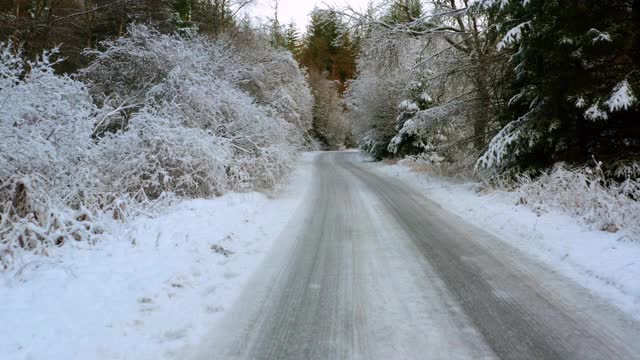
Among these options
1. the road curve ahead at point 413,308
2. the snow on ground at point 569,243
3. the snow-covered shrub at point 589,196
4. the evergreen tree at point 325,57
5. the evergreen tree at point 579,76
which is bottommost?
the road curve ahead at point 413,308

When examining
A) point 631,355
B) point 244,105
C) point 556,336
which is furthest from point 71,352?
point 244,105

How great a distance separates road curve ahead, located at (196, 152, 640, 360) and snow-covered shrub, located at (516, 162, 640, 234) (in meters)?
1.74

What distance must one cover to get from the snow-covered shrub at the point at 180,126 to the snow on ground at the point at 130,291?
7.91ft

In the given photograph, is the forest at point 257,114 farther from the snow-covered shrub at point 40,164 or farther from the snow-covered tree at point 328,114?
the snow-covered tree at point 328,114

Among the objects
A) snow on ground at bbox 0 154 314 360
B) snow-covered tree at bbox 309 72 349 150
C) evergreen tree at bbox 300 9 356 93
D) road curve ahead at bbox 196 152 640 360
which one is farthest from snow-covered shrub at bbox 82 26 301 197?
evergreen tree at bbox 300 9 356 93

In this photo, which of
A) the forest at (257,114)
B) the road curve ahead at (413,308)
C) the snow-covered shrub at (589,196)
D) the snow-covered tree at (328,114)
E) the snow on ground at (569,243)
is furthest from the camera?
the snow-covered tree at (328,114)

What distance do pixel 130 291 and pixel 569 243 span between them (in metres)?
5.63

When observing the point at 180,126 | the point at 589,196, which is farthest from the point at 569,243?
the point at 180,126

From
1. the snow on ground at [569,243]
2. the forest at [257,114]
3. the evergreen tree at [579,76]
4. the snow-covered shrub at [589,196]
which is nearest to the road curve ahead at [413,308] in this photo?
the snow on ground at [569,243]

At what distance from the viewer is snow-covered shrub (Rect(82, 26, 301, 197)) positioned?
9102mm

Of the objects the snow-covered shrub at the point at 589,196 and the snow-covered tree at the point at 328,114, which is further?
the snow-covered tree at the point at 328,114

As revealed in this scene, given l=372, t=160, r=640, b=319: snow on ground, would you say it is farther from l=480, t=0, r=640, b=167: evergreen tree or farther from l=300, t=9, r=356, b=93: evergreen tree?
l=300, t=9, r=356, b=93: evergreen tree

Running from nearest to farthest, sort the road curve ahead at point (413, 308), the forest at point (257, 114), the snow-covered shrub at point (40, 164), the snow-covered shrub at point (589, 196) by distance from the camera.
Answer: the road curve ahead at point (413, 308), the snow-covered shrub at point (40, 164), the forest at point (257, 114), the snow-covered shrub at point (589, 196)

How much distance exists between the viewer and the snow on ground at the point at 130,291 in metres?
3.18
